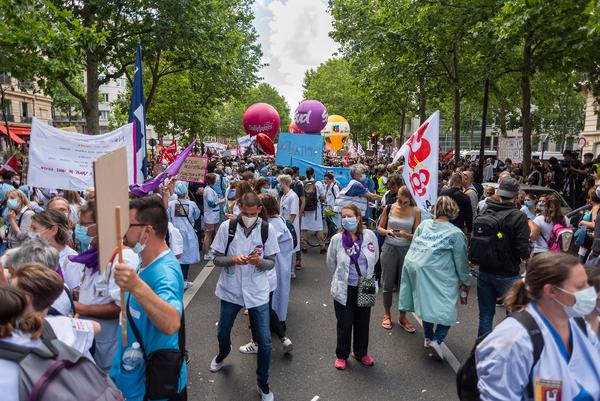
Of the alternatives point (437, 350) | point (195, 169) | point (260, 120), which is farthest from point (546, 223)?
point (260, 120)

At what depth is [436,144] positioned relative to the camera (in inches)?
211

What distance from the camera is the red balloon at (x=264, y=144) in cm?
2225

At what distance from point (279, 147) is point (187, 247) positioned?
5.89 meters

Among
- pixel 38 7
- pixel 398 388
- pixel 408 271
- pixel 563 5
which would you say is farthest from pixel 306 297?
pixel 563 5

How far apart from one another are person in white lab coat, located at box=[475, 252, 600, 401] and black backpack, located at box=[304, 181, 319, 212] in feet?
24.3

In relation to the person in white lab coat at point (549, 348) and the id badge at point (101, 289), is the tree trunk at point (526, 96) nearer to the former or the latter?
the person in white lab coat at point (549, 348)

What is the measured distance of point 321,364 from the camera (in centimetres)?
500

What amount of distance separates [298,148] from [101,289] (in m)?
9.71

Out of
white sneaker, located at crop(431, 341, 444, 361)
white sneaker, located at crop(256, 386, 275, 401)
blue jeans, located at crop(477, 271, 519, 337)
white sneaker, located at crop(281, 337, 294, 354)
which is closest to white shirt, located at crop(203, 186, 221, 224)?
white sneaker, located at crop(281, 337, 294, 354)

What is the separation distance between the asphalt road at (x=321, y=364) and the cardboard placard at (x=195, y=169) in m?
3.00

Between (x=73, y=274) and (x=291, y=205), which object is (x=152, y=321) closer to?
(x=73, y=274)

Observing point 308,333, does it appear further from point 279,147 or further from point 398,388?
point 279,147

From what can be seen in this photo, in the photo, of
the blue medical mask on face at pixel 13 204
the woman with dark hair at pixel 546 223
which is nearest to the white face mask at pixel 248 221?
the blue medical mask on face at pixel 13 204

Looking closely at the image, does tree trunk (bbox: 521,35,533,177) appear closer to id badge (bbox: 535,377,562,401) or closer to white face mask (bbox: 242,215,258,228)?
white face mask (bbox: 242,215,258,228)
